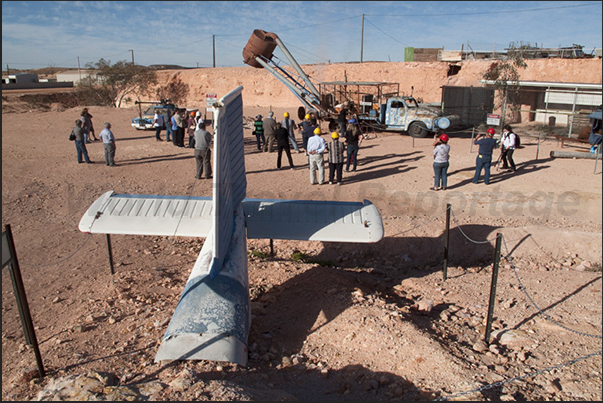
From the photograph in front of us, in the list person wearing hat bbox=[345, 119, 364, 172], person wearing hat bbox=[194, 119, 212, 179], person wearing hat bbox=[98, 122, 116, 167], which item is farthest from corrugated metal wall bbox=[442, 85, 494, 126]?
person wearing hat bbox=[98, 122, 116, 167]

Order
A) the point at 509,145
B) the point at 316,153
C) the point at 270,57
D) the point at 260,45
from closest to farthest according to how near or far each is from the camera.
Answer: the point at 316,153 → the point at 509,145 → the point at 260,45 → the point at 270,57

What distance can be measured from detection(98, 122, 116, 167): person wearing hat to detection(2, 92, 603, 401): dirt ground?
96 cm

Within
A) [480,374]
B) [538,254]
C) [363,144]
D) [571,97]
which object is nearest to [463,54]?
[571,97]

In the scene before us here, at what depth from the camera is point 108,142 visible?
14414mm

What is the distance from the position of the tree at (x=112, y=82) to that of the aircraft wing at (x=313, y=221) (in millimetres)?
32575

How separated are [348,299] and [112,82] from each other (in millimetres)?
34365

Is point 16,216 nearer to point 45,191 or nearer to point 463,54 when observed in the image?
point 45,191

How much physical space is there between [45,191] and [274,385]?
10.3 m

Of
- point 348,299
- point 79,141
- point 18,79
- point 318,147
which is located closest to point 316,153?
point 318,147

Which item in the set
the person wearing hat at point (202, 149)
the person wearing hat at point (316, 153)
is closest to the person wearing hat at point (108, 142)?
the person wearing hat at point (202, 149)

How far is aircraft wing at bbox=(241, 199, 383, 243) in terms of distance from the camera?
6098mm

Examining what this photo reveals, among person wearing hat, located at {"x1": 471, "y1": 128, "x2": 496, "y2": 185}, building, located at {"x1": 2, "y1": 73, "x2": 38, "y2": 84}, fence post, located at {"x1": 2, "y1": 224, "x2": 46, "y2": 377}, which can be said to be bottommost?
fence post, located at {"x1": 2, "y1": 224, "x2": 46, "y2": 377}

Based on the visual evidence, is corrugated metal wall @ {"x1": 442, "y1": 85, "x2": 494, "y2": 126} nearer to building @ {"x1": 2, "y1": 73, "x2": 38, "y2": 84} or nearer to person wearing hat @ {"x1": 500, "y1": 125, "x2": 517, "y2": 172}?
person wearing hat @ {"x1": 500, "y1": 125, "x2": 517, "y2": 172}

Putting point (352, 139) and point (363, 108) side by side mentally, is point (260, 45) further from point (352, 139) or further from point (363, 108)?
point (352, 139)
